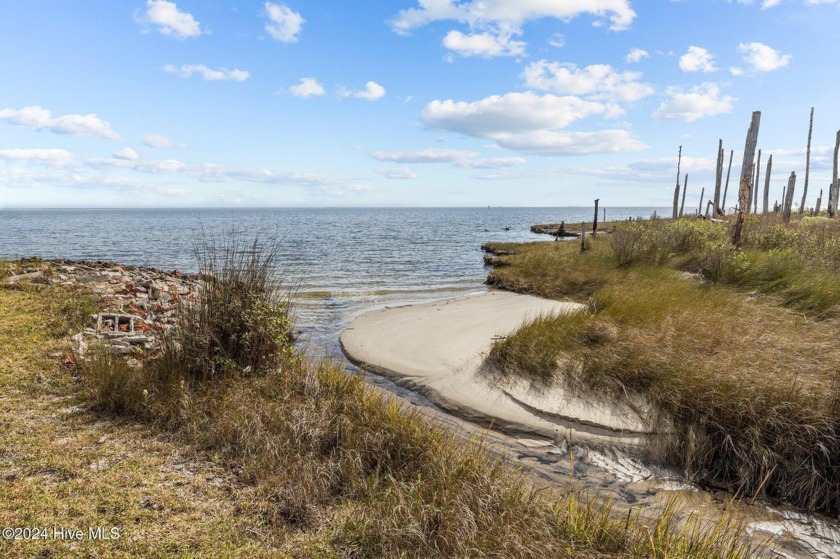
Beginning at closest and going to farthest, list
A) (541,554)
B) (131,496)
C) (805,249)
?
(541,554) → (131,496) → (805,249)

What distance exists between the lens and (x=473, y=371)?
8570 mm

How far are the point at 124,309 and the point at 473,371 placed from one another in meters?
8.63

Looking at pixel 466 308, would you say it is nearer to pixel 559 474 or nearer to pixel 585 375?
pixel 585 375

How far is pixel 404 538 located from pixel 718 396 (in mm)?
4583

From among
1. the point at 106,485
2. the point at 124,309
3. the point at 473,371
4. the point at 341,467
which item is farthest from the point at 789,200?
the point at 106,485

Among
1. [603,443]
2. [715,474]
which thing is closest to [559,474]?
[603,443]

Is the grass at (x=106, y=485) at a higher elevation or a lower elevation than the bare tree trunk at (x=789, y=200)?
lower

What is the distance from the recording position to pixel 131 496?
13.0ft

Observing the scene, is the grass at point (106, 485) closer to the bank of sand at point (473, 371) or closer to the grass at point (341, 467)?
the grass at point (341, 467)

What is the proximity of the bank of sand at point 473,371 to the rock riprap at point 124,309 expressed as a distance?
3999 millimetres

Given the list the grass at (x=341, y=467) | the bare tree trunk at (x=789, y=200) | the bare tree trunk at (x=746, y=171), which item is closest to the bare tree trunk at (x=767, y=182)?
the bare tree trunk at (x=789, y=200)

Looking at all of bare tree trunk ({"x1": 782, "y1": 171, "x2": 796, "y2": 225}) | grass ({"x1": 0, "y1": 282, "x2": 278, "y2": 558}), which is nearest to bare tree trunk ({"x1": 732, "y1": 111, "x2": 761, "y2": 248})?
bare tree trunk ({"x1": 782, "y1": 171, "x2": 796, "y2": 225})

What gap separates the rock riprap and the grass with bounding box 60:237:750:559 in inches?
51.1

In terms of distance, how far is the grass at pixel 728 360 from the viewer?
5.06 m
